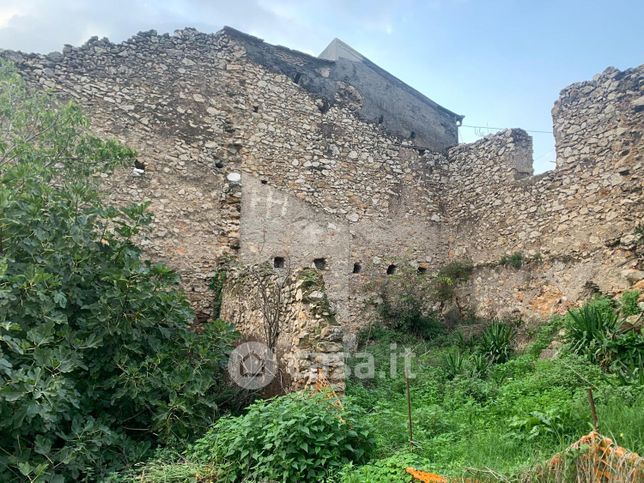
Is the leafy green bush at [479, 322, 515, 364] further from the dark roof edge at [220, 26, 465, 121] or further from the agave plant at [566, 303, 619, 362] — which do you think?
the dark roof edge at [220, 26, 465, 121]

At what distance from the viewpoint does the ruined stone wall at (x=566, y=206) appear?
347 inches

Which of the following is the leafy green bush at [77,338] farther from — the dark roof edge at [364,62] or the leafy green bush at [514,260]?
the leafy green bush at [514,260]

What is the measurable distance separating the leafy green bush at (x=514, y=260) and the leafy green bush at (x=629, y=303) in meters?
2.74

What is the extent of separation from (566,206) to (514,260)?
143cm

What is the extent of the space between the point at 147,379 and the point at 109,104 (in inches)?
Result: 217

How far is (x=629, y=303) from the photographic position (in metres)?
7.48

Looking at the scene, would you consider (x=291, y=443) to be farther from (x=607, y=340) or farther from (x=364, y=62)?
(x=364, y=62)

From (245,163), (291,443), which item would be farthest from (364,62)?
(291,443)

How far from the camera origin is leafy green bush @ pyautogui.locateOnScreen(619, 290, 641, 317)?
7355mm

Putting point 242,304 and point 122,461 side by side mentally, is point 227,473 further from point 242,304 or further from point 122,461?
point 242,304

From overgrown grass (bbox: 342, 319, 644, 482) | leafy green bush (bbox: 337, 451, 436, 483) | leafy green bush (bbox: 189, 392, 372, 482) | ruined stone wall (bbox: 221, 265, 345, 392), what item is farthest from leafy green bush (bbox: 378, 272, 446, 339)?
leafy green bush (bbox: 337, 451, 436, 483)

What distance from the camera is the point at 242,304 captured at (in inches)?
313

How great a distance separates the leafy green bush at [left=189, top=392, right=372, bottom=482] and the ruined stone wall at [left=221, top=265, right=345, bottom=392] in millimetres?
752

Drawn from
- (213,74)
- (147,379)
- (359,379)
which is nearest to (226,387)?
(147,379)
